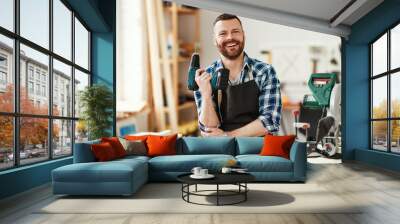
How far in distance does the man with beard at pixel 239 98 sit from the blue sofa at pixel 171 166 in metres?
0.83

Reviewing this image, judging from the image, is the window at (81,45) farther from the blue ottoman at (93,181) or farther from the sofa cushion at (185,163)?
the blue ottoman at (93,181)

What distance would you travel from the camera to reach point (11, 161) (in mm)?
4984

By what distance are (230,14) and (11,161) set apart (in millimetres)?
4798

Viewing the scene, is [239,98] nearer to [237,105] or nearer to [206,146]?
[237,105]

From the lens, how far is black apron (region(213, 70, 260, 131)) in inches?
288

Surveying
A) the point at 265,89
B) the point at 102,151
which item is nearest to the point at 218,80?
the point at 265,89

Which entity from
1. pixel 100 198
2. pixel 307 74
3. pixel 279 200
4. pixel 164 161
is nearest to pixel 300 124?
pixel 307 74

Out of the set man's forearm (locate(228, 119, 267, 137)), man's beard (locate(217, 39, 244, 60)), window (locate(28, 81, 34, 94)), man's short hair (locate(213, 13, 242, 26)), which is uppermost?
man's short hair (locate(213, 13, 242, 26))

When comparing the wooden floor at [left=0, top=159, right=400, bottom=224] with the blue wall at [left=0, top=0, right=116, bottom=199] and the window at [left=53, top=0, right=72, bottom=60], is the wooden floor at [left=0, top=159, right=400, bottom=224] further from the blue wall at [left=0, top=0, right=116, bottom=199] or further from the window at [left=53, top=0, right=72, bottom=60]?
the window at [left=53, top=0, right=72, bottom=60]

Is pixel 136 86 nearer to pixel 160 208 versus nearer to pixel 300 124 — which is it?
pixel 300 124

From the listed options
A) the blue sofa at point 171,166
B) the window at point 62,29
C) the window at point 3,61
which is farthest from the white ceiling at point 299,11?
the window at point 3,61

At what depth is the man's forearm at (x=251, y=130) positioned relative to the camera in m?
7.26

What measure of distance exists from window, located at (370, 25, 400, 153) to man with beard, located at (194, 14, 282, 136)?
6.90ft

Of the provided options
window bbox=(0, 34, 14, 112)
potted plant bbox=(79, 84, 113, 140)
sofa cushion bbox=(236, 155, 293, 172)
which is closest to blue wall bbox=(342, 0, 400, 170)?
sofa cushion bbox=(236, 155, 293, 172)
